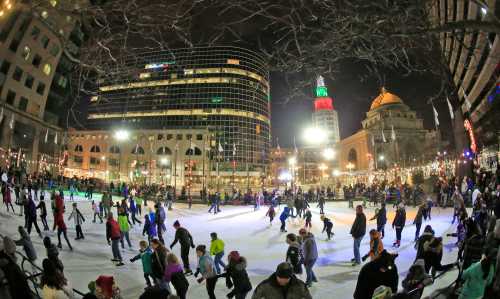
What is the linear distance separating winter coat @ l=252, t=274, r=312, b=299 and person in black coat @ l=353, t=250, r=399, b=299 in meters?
1.43

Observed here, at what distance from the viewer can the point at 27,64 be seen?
110ft

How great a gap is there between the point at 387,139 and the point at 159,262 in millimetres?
83306

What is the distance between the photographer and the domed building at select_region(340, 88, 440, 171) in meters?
78.6

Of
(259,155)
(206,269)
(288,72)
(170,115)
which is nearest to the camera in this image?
(288,72)

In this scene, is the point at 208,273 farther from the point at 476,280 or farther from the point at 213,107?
the point at 213,107

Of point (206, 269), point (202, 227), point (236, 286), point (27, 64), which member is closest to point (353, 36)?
point (236, 286)

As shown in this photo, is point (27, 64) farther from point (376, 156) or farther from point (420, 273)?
point (376, 156)

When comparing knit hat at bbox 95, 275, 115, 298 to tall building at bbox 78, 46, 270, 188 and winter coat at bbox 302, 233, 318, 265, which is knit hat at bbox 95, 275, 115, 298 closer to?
winter coat at bbox 302, 233, 318, 265

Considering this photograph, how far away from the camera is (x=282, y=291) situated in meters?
3.62

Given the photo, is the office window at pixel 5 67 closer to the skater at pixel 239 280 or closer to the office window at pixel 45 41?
the office window at pixel 45 41

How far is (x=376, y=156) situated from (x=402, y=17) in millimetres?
81173

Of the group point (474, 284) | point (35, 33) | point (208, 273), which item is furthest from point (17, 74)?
point (474, 284)

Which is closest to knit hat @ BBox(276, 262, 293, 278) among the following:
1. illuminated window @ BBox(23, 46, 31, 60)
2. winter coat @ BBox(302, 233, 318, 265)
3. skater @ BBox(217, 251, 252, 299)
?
skater @ BBox(217, 251, 252, 299)

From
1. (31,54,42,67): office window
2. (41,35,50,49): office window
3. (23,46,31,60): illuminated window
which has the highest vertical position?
(41,35,50,49): office window
